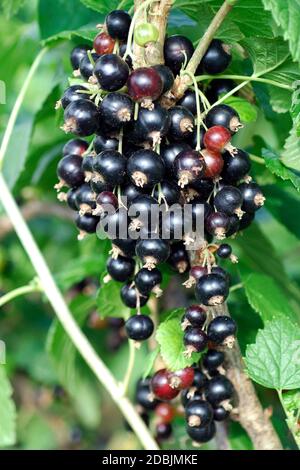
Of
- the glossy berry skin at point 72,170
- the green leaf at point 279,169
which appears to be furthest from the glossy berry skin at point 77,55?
the green leaf at point 279,169

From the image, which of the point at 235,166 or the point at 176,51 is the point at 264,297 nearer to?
the point at 235,166

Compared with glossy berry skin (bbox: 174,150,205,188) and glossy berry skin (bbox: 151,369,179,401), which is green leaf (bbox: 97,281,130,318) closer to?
glossy berry skin (bbox: 151,369,179,401)
